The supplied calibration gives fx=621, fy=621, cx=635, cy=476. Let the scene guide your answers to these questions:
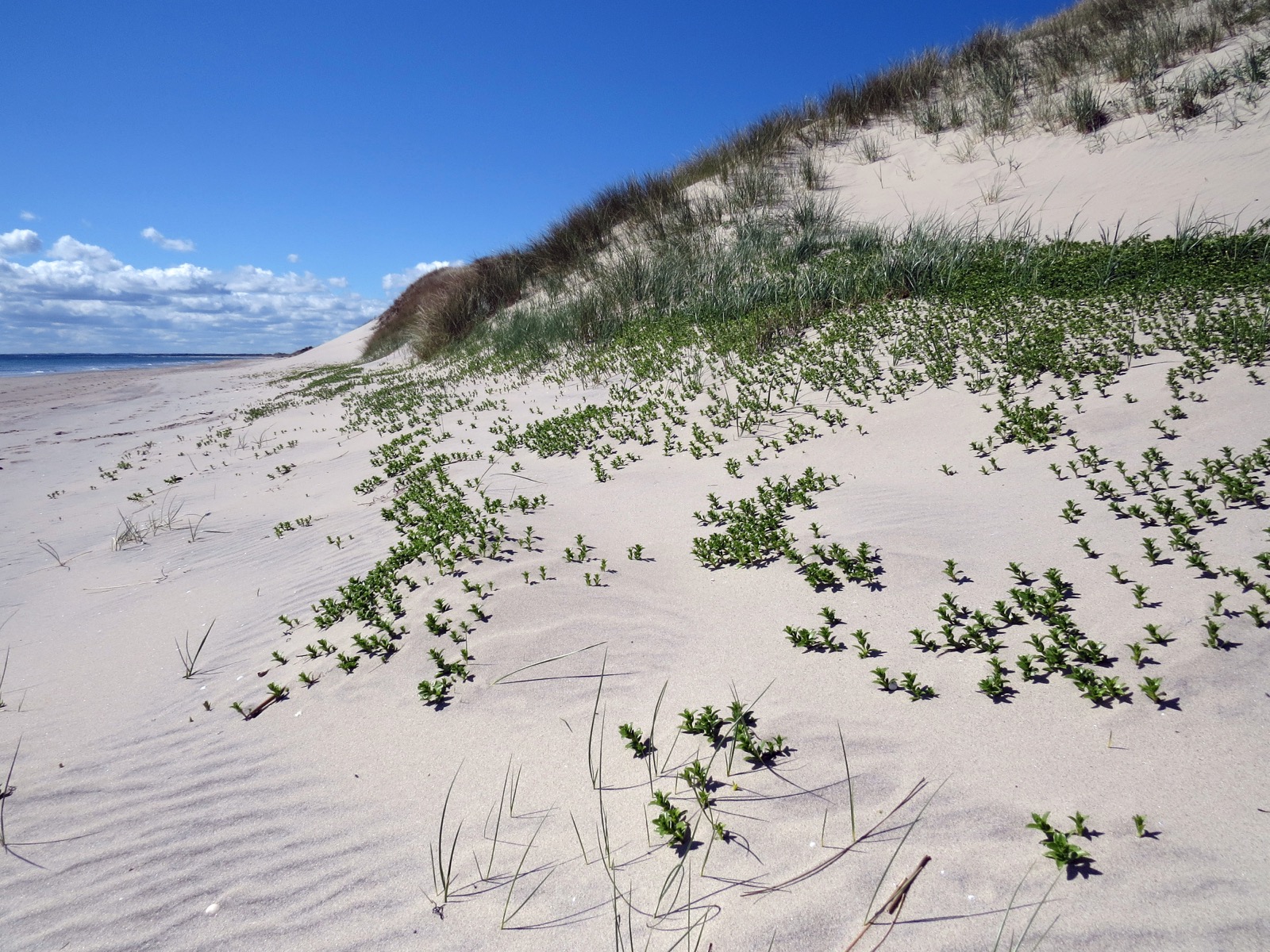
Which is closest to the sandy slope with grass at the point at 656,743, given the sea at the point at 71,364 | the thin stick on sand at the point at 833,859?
the thin stick on sand at the point at 833,859

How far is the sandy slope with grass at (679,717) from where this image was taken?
2.23m

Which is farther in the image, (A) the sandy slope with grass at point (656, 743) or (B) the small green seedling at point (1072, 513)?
(B) the small green seedling at point (1072, 513)

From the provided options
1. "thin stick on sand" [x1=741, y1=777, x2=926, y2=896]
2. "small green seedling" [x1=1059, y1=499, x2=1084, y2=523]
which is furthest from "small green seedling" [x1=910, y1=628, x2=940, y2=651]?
"small green seedling" [x1=1059, y1=499, x2=1084, y2=523]

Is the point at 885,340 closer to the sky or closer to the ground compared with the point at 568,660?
closer to the sky

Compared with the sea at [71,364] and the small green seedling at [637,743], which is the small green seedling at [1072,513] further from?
the sea at [71,364]

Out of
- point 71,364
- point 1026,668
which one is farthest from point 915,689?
point 71,364

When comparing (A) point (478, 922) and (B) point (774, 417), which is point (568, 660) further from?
(B) point (774, 417)

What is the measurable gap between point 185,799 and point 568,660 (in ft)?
6.72

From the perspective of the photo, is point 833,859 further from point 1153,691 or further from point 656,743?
point 1153,691

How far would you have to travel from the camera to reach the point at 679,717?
3.23 metres

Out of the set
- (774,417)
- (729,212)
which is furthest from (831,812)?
(729,212)

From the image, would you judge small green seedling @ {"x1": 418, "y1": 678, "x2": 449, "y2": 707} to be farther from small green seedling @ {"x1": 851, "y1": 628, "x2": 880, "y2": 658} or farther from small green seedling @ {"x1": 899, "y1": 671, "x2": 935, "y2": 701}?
small green seedling @ {"x1": 899, "y1": 671, "x2": 935, "y2": 701}

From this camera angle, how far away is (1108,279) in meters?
9.07

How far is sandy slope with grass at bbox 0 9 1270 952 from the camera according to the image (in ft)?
7.32
